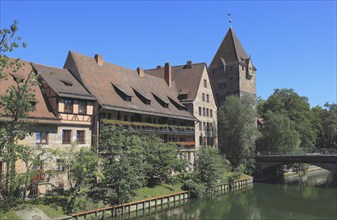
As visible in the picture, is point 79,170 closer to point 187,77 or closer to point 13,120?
point 13,120

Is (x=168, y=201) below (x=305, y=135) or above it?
below

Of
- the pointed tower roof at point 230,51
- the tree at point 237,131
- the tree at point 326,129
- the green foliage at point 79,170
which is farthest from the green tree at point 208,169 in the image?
the tree at point 326,129

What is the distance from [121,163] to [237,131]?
30.9 metres

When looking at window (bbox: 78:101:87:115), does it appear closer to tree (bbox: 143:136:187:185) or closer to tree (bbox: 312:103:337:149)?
tree (bbox: 143:136:187:185)

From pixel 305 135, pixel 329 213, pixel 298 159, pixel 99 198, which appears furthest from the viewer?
pixel 305 135

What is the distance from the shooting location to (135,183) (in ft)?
109

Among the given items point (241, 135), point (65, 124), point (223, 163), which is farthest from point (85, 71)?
point (241, 135)

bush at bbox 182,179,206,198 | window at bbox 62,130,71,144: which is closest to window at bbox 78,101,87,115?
window at bbox 62,130,71,144

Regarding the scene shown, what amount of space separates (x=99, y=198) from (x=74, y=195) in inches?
166

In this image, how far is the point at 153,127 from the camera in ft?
147

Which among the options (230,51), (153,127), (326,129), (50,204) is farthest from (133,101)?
(326,129)

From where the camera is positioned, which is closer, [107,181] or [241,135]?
[107,181]

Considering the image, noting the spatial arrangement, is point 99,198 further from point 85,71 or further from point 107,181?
point 85,71

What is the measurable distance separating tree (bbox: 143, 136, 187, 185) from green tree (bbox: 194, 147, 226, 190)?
4.65 metres
